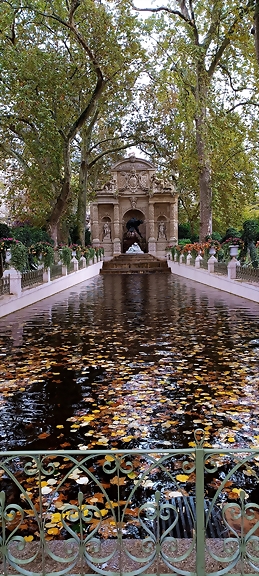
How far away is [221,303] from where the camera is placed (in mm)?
13508

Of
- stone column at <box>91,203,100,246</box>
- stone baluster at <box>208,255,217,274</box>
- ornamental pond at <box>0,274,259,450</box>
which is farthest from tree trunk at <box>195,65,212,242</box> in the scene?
stone column at <box>91,203,100,246</box>

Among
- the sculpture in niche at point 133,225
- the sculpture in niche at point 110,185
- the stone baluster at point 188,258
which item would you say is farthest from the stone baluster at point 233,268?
the sculpture in niche at point 110,185

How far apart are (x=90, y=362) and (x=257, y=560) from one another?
4.94 m

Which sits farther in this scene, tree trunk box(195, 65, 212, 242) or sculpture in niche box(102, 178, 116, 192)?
sculpture in niche box(102, 178, 116, 192)

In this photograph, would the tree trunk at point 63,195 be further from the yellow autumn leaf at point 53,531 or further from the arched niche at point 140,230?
the yellow autumn leaf at point 53,531

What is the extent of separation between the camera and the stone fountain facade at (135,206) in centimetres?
3831

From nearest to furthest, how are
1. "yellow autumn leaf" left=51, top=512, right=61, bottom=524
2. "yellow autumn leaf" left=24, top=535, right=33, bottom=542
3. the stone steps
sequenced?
"yellow autumn leaf" left=24, top=535, right=33, bottom=542 → "yellow autumn leaf" left=51, top=512, right=61, bottom=524 → the stone steps

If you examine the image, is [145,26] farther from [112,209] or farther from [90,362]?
[112,209]

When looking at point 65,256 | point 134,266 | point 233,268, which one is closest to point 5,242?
point 65,256

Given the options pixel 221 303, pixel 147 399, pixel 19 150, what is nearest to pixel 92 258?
pixel 19 150

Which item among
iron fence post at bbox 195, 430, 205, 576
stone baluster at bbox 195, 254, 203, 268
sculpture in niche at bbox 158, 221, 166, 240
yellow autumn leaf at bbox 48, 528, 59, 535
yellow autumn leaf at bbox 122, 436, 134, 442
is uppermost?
sculpture in niche at bbox 158, 221, 166, 240

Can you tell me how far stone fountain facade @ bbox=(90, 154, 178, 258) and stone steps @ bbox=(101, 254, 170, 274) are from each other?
13.7 ft

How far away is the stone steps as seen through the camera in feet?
95.8

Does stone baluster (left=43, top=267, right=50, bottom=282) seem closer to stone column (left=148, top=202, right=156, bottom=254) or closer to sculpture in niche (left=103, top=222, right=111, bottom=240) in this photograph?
stone column (left=148, top=202, right=156, bottom=254)
